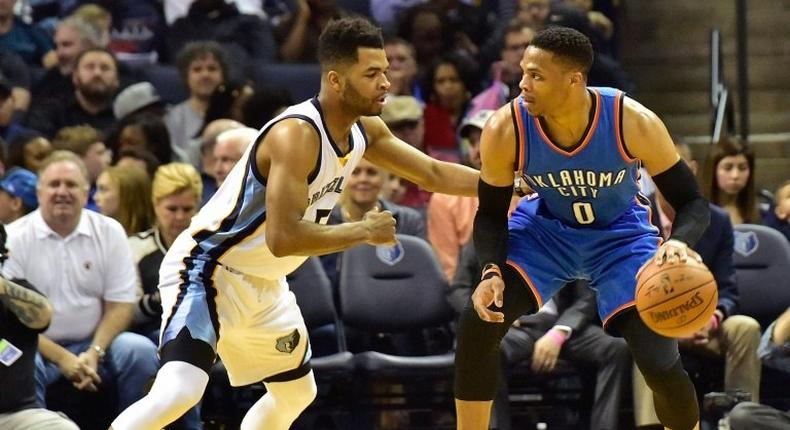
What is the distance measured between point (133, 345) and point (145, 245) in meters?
0.81

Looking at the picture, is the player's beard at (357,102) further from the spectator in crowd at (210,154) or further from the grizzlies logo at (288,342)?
the spectator in crowd at (210,154)

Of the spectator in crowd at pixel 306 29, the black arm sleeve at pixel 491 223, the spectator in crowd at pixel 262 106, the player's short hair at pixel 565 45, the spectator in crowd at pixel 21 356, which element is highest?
the spectator in crowd at pixel 306 29

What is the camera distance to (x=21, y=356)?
22.6 feet

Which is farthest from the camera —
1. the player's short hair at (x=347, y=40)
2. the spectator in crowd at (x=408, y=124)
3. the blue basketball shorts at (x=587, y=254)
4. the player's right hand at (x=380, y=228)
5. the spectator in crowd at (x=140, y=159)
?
the spectator in crowd at (x=408, y=124)

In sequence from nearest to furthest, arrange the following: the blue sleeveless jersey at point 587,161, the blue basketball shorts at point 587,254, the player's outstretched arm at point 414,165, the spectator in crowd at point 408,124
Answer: the blue sleeveless jersey at point 587,161
the blue basketball shorts at point 587,254
the player's outstretched arm at point 414,165
the spectator in crowd at point 408,124

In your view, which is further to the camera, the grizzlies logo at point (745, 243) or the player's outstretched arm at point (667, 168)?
the grizzlies logo at point (745, 243)

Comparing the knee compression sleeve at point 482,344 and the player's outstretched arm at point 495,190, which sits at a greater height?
the player's outstretched arm at point 495,190

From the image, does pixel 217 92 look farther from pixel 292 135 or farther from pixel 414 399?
pixel 292 135

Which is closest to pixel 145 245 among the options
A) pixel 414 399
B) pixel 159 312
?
pixel 159 312

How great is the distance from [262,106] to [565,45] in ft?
13.5

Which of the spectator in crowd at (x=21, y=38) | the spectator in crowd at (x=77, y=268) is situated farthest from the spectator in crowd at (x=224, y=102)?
the spectator in crowd at (x=77, y=268)

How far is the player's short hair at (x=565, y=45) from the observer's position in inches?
221

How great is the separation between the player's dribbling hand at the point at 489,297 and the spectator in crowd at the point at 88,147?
13.2 ft

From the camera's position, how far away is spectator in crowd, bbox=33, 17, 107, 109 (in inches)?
390
